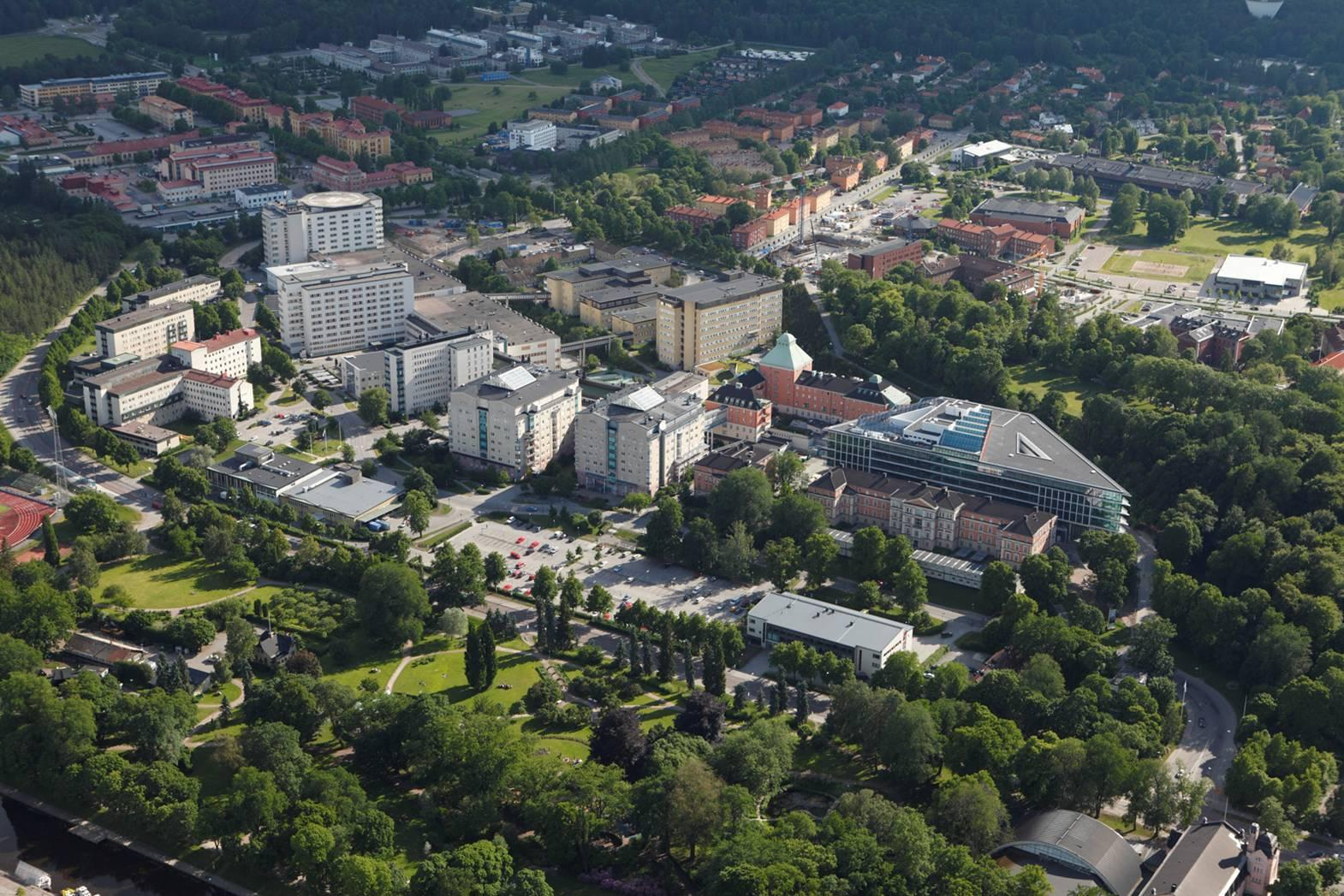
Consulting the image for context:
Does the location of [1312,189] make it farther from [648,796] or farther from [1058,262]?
[648,796]

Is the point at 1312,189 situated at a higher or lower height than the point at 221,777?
higher

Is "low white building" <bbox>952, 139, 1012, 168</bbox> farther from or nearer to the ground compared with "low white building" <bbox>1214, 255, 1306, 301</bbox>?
farther from the ground

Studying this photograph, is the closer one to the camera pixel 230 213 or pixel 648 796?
pixel 648 796

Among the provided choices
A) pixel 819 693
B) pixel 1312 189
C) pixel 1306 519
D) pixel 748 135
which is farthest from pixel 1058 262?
pixel 819 693

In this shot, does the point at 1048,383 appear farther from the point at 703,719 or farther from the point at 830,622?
the point at 703,719

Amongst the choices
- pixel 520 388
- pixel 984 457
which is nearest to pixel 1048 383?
pixel 984 457

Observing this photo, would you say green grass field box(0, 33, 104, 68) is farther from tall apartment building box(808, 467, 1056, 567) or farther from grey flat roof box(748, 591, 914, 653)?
grey flat roof box(748, 591, 914, 653)

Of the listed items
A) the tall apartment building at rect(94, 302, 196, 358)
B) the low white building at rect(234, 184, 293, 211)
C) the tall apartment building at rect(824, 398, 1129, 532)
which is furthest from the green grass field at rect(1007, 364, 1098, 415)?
the low white building at rect(234, 184, 293, 211)
